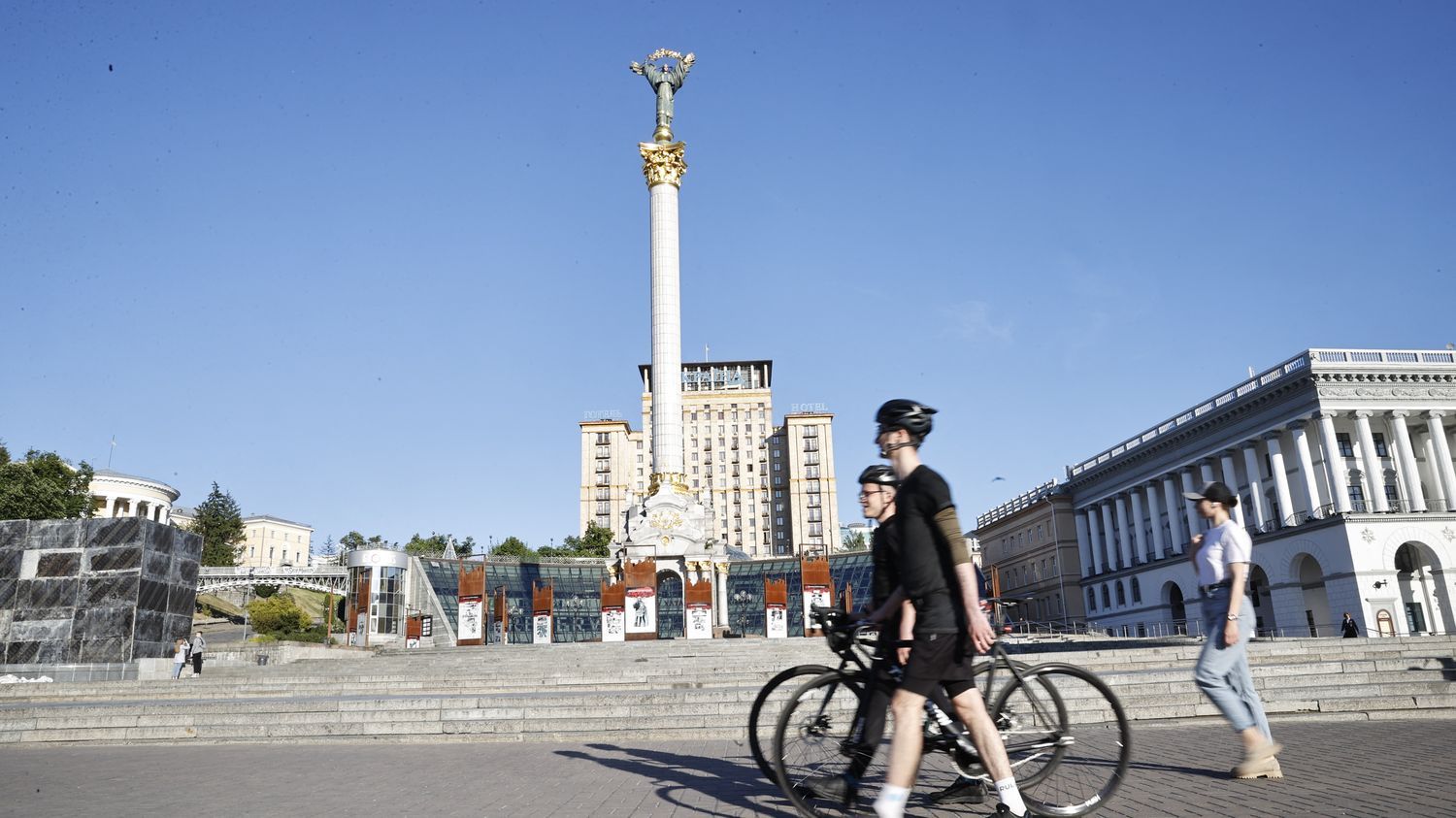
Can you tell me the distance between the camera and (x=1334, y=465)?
49594 mm

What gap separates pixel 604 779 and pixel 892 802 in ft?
13.0

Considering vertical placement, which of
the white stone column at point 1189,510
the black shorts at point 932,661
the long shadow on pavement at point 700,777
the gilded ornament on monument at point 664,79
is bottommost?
the long shadow on pavement at point 700,777

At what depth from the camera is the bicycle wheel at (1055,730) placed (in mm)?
5820

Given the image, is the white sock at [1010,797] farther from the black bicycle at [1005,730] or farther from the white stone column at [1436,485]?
the white stone column at [1436,485]

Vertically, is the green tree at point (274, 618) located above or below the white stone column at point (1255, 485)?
below

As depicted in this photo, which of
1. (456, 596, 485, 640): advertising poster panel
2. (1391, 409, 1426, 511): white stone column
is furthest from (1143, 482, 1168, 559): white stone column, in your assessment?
(456, 596, 485, 640): advertising poster panel

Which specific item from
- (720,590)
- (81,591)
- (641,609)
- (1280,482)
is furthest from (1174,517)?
(81,591)

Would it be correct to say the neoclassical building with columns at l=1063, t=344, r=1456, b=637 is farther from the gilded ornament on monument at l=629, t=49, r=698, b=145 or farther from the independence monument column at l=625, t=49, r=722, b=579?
the gilded ornament on monument at l=629, t=49, r=698, b=145

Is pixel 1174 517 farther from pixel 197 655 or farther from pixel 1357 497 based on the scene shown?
pixel 197 655

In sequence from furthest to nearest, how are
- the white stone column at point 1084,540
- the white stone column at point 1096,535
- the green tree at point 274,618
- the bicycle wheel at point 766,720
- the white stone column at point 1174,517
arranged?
the white stone column at point 1084,540, the white stone column at point 1096,535, the white stone column at point 1174,517, the green tree at point 274,618, the bicycle wheel at point 766,720

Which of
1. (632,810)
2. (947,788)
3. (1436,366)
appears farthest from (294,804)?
(1436,366)

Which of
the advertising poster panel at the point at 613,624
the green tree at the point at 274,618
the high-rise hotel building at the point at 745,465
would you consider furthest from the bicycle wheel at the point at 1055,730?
the high-rise hotel building at the point at 745,465

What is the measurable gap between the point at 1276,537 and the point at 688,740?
5302 centimetres

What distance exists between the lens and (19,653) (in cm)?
2158
